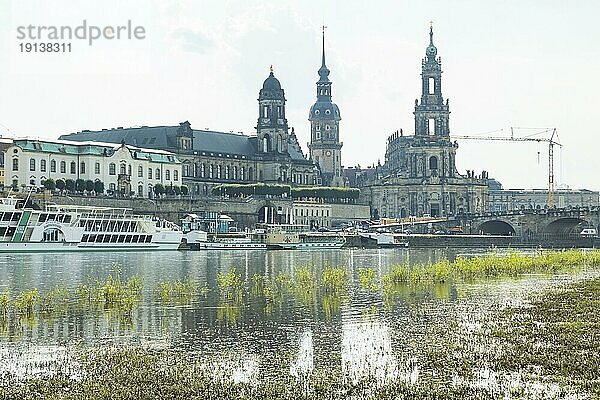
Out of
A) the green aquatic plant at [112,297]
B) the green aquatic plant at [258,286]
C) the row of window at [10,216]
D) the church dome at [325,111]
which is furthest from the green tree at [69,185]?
the church dome at [325,111]

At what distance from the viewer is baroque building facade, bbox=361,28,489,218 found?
153 meters

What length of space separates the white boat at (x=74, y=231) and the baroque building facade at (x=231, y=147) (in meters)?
44.6

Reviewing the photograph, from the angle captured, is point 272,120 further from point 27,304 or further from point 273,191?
point 27,304

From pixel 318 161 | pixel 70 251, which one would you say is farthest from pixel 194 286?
pixel 318 161

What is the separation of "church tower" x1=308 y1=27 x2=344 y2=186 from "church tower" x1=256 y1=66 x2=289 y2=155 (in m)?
35.7

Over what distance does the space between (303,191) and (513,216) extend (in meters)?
29.9

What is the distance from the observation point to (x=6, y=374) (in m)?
20.6

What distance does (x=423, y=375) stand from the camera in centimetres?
2050

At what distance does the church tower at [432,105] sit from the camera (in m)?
156

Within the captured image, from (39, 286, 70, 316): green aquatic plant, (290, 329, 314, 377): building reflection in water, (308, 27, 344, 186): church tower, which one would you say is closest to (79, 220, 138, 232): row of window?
(39, 286, 70, 316): green aquatic plant

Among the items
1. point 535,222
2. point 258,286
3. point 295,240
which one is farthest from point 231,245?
point 258,286

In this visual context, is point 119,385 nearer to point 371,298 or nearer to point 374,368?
point 374,368

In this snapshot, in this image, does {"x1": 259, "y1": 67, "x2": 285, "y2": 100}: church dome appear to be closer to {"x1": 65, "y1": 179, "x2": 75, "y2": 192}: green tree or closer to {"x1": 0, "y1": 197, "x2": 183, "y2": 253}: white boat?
{"x1": 65, "y1": 179, "x2": 75, "y2": 192}: green tree

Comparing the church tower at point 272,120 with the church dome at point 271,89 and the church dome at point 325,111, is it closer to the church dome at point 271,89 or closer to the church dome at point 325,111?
the church dome at point 271,89
